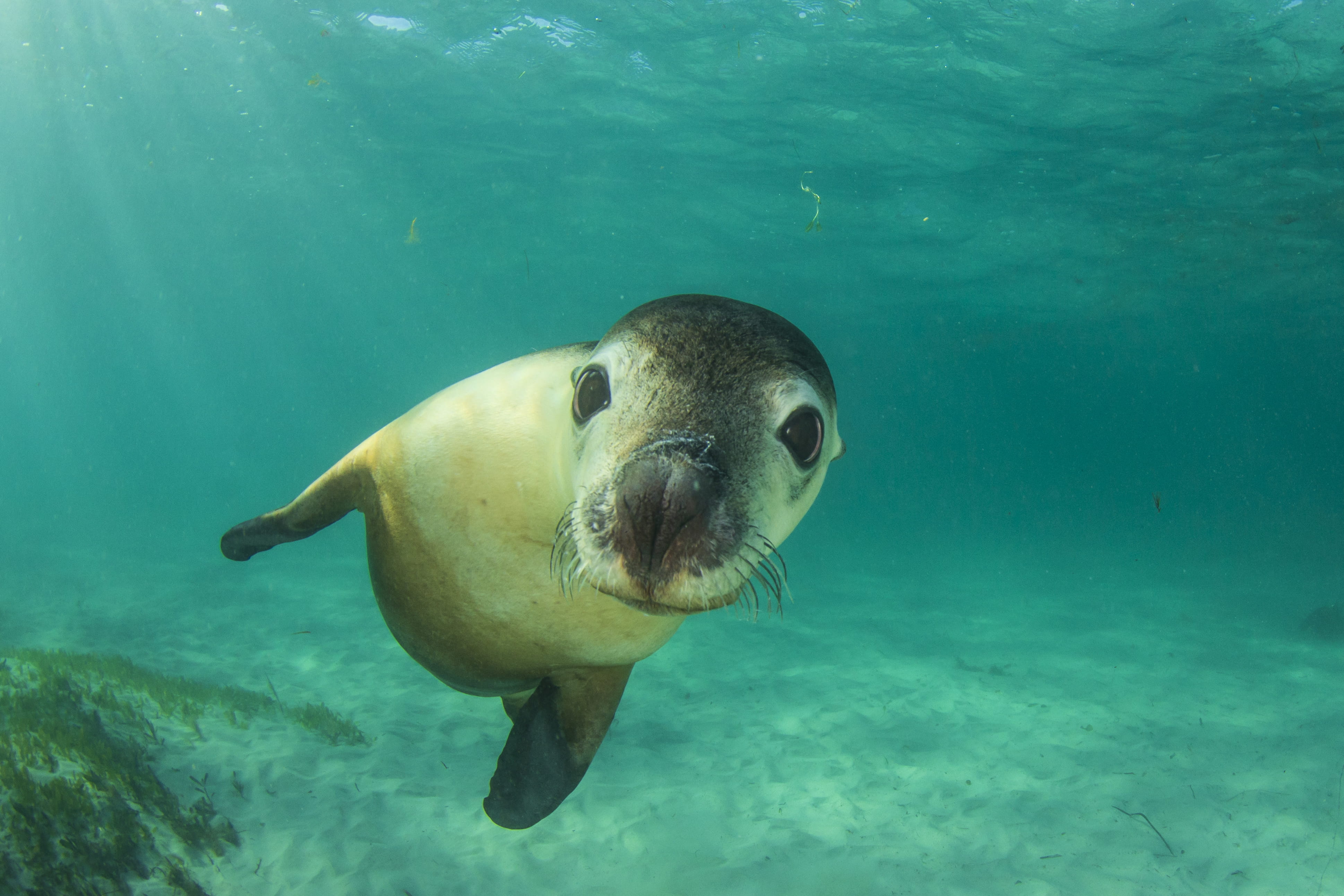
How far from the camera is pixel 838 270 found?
86.3ft

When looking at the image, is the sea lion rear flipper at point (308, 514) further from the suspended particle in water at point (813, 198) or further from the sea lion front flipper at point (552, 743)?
the suspended particle in water at point (813, 198)

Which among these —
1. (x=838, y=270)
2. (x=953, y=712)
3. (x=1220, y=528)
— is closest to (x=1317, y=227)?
(x=838, y=270)

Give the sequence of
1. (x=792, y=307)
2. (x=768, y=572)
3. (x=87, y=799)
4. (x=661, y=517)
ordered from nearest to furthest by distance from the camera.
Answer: (x=661, y=517), (x=768, y=572), (x=87, y=799), (x=792, y=307)

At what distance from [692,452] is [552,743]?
1.59m

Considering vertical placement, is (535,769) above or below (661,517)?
below

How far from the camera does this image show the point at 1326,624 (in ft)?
42.0

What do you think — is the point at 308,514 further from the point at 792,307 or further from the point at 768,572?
the point at 792,307

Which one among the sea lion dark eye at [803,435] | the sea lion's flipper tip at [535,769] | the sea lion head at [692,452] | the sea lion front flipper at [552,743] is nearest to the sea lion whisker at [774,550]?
the sea lion head at [692,452]

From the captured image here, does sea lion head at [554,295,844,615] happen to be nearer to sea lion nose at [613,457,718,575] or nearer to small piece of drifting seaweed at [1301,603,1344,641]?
sea lion nose at [613,457,718,575]

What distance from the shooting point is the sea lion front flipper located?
252 centimetres

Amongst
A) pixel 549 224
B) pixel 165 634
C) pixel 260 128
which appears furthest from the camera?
pixel 549 224

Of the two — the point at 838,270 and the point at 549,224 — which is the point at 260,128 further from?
the point at 838,270

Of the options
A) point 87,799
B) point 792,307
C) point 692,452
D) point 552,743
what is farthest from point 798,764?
point 792,307

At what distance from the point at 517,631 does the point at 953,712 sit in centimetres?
693
